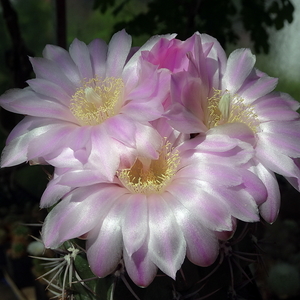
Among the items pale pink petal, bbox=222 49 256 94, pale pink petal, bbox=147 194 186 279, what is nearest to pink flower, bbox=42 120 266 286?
pale pink petal, bbox=147 194 186 279

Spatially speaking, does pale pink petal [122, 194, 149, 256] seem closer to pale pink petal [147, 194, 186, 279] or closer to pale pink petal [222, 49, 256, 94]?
pale pink petal [147, 194, 186, 279]

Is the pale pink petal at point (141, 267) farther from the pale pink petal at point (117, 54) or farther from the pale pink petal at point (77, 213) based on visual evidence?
the pale pink petal at point (117, 54)

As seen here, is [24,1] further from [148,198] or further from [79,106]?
[148,198]

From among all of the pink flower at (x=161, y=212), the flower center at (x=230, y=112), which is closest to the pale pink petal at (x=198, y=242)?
the pink flower at (x=161, y=212)

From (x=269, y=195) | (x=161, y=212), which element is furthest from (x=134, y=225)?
(x=269, y=195)

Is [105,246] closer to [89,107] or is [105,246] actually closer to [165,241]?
[165,241]

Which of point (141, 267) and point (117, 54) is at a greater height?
point (117, 54)

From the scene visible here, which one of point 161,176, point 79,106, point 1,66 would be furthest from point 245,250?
point 1,66
